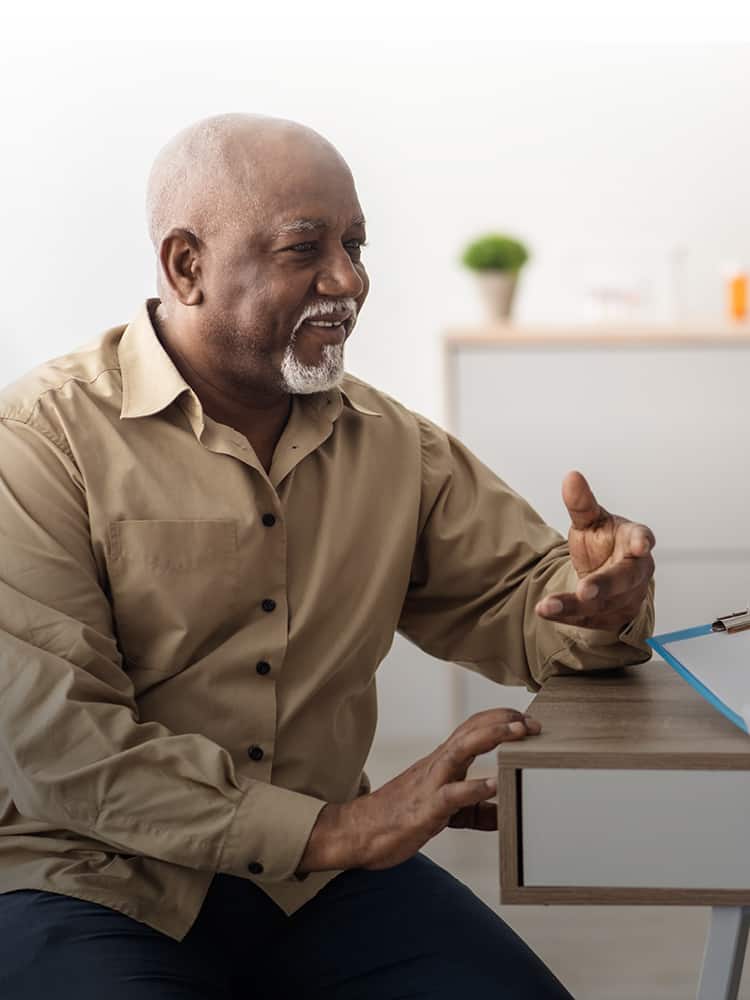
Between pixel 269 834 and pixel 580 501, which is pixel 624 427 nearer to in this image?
pixel 580 501

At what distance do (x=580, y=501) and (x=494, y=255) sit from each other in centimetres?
265

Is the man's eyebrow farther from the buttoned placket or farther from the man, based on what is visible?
the buttoned placket

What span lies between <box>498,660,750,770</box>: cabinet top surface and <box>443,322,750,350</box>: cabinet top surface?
7.96 feet

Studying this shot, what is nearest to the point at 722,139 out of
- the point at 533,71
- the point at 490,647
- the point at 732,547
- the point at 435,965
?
the point at 533,71

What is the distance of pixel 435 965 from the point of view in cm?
147

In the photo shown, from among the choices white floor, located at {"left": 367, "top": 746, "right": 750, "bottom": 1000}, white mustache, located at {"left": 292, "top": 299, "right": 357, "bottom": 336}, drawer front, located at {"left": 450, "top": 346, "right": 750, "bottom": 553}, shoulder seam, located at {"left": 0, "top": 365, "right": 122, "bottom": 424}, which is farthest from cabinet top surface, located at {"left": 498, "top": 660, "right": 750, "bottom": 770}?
drawer front, located at {"left": 450, "top": 346, "right": 750, "bottom": 553}

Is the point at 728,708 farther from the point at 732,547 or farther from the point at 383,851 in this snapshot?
the point at 732,547

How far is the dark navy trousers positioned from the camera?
1.35 meters

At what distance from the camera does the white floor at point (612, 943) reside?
254 centimetres

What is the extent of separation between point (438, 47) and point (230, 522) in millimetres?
2938

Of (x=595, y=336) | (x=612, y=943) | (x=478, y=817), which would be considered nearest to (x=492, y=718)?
(x=478, y=817)

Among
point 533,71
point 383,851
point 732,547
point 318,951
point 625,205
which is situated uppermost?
point 533,71

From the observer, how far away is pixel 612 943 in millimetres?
2742

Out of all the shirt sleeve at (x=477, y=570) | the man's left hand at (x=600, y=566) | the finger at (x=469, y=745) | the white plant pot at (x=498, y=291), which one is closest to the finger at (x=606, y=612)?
the man's left hand at (x=600, y=566)
